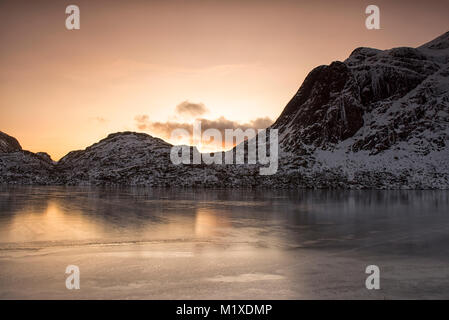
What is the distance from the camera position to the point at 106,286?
607 inches

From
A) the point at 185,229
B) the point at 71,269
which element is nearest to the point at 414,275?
the point at 71,269

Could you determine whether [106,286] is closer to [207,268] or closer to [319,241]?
[207,268]

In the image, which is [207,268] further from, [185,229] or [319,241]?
[185,229]

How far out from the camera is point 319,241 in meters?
27.7

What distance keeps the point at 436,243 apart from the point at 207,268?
17.6 m

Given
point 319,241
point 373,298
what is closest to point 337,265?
point 373,298

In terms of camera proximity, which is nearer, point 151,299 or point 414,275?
point 151,299
